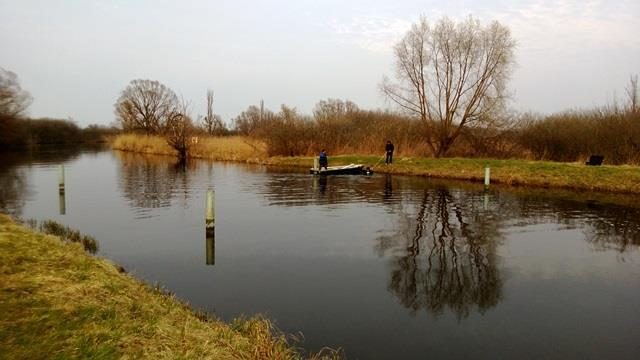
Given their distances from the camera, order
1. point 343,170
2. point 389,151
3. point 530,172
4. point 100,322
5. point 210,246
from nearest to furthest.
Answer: point 100,322 → point 210,246 → point 530,172 → point 343,170 → point 389,151

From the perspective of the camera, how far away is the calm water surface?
7355 mm

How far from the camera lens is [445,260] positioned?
1136cm

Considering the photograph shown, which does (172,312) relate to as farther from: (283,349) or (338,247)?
(338,247)

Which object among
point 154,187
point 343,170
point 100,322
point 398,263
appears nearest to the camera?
point 100,322

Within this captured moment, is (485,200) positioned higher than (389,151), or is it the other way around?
(389,151)

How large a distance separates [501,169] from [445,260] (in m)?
20.6

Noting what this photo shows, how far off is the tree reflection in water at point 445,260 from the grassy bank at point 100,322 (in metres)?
3.42

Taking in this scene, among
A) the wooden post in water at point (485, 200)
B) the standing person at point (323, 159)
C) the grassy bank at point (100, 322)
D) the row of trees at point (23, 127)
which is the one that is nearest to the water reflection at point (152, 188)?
the standing person at point (323, 159)

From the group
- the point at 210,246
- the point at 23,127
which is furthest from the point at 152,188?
the point at 23,127

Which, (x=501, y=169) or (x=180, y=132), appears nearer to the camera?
(x=501, y=169)

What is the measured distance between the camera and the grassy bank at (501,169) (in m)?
25.4

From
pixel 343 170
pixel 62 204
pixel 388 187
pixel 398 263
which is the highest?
pixel 343 170

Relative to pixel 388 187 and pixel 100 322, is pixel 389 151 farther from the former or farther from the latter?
pixel 100 322

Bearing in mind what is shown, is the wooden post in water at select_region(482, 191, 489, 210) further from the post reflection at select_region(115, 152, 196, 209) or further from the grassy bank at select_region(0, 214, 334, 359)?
the grassy bank at select_region(0, 214, 334, 359)
